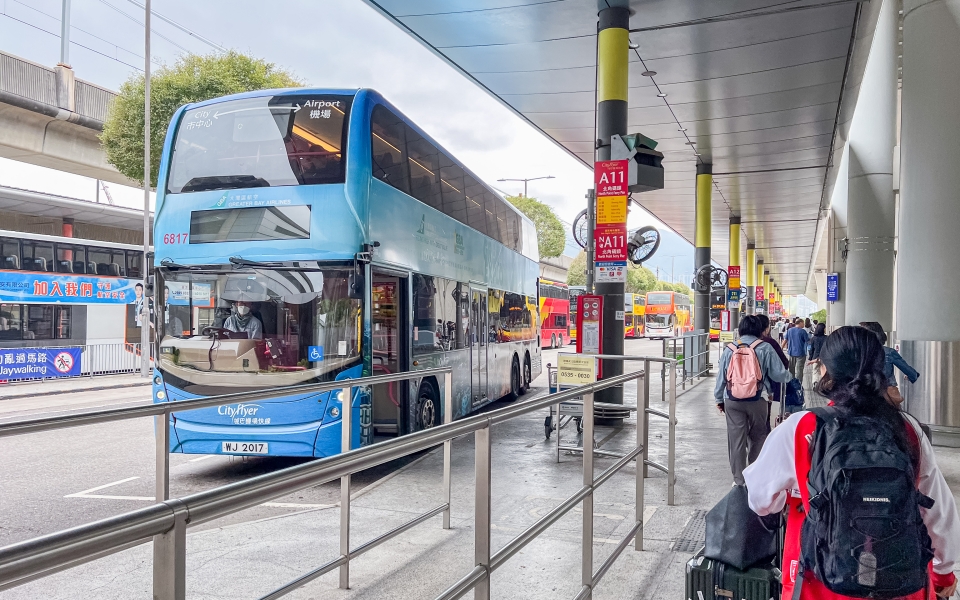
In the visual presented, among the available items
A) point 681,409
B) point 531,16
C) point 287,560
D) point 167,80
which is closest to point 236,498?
point 287,560

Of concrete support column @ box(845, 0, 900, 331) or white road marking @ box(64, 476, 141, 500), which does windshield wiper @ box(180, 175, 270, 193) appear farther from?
concrete support column @ box(845, 0, 900, 331)

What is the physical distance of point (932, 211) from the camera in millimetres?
10594

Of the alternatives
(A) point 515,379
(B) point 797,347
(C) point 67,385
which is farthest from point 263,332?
(C) point 67,385

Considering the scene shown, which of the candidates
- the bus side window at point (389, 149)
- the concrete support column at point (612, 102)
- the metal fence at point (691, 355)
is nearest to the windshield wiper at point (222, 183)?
the bus side window at point (389, 149)

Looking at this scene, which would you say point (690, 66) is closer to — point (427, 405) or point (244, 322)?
point (427, 405)

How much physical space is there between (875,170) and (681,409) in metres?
8.31

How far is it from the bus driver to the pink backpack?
4704mm

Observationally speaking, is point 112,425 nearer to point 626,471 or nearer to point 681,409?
point 626,471

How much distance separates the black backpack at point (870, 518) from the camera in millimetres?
2221

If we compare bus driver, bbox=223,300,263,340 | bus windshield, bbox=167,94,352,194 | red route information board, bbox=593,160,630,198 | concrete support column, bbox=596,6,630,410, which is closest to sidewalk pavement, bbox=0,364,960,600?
bus driver, bbox=223,300,263,340

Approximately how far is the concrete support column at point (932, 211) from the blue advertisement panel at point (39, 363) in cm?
1979

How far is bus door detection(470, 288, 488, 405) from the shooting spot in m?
12.2

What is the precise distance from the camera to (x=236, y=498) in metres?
1.70

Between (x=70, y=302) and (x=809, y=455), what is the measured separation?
2247 cm
